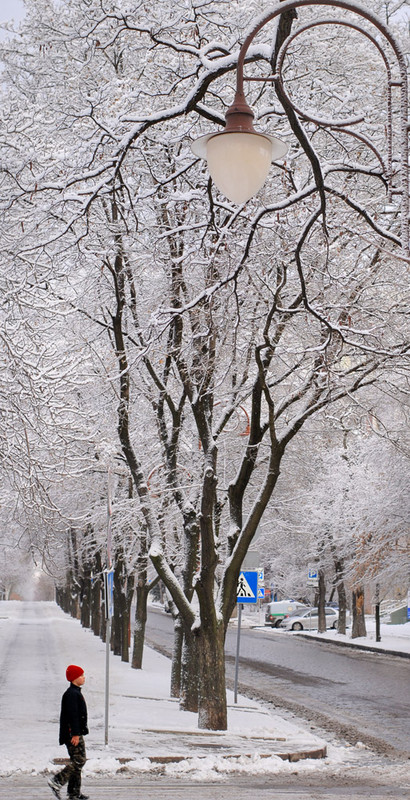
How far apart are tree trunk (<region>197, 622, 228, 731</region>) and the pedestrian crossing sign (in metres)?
3.37

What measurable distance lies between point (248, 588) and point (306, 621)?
116 feet

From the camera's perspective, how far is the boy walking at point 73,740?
914 centimetres

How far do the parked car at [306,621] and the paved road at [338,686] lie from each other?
12.6 meters

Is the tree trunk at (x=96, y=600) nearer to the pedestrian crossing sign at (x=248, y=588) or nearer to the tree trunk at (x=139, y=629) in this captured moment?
the tree trunk at (x=139, y=629)

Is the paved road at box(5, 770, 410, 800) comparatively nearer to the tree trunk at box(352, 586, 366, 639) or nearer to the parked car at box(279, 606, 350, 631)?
the tree trunk at box(352, 586, 366, 639)

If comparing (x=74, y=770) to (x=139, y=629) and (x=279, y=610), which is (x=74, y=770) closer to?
(x=139, y=629)

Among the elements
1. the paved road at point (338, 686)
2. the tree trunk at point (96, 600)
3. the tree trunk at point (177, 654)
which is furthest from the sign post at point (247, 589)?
the tree trunk at point (96, 600)

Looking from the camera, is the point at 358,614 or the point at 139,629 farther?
the point at 358,614

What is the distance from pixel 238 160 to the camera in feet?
17.8

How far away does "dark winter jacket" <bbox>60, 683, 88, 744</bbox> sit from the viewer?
367 inches

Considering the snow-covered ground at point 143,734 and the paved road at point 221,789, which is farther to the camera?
the snow-covered ground at point 143,734

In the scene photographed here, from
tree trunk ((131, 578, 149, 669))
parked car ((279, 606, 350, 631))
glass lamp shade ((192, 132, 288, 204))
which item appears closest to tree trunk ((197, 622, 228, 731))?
glass lamp shade ((192, 132, 288, 204))

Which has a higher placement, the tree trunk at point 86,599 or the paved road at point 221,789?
the tree trunk at point 86,599

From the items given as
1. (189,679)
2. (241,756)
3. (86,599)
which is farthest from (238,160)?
(86,599)
